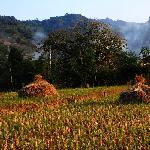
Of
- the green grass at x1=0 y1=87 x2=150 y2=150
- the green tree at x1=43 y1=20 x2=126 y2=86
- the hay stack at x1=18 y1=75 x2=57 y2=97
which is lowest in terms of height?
the hay stack at x1=18 y1=75 x2=57 y2=97

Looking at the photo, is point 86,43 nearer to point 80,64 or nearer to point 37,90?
point 80,64

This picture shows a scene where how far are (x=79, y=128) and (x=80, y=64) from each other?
134 ft

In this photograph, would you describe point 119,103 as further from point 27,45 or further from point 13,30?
point 13,30

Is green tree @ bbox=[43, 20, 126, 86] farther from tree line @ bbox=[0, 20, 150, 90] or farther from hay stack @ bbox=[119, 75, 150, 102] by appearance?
hay stack @ bbox=[119, 75, 150, 102]

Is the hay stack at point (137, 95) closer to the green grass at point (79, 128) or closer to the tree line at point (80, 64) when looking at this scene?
the green grass at point (79, 128)

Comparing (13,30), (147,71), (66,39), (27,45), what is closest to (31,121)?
(147,71)

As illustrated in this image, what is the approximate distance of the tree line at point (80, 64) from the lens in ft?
178

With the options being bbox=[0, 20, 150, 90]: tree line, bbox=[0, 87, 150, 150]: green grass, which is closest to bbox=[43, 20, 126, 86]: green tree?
bbox=[0, 20, 150, 90]: tree line

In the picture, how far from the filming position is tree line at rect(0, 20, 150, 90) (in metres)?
54.4

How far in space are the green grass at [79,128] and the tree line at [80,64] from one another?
31.6 m

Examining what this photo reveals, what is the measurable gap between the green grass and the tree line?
31.6 metres

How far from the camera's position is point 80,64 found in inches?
2215

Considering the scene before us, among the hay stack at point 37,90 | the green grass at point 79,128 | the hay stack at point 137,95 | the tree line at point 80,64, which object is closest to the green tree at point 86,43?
the tree line at point 80,64

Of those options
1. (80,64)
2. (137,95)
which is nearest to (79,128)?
(137,95)
